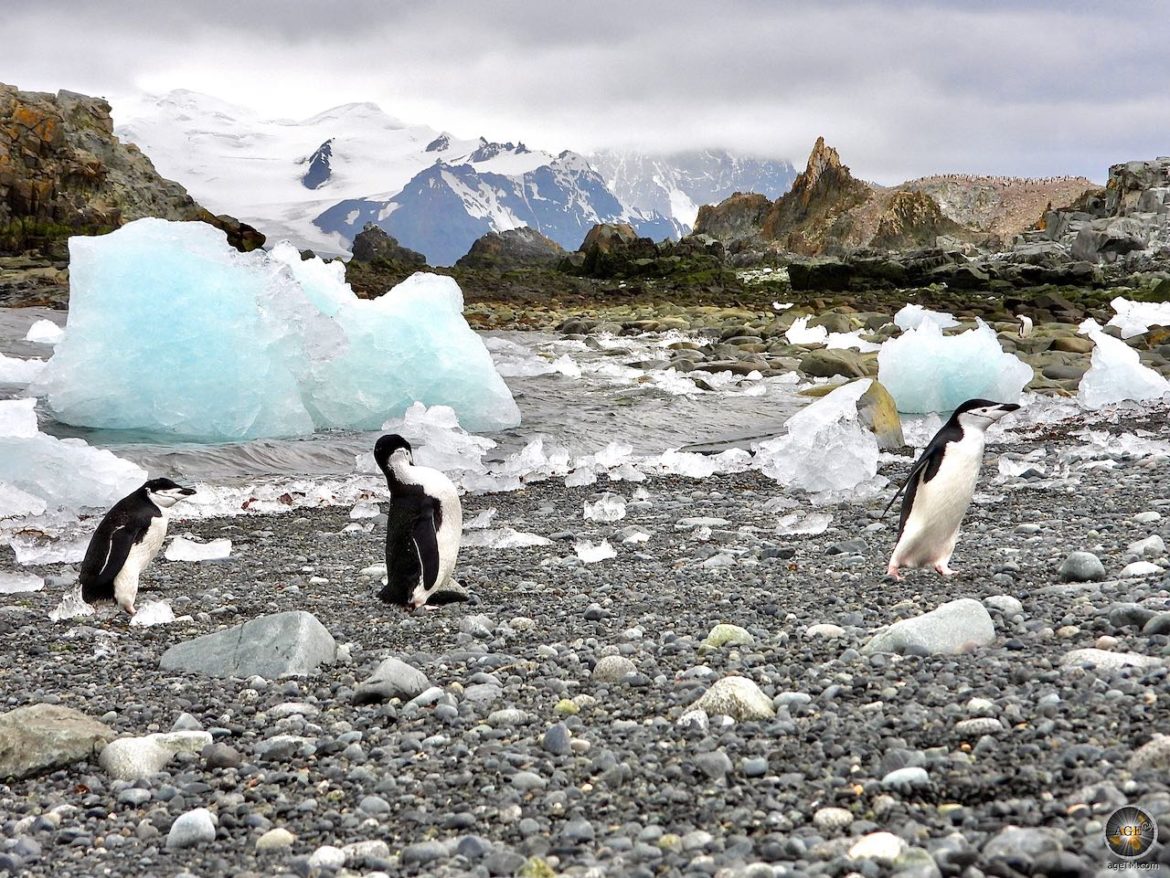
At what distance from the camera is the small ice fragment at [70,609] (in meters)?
4.48

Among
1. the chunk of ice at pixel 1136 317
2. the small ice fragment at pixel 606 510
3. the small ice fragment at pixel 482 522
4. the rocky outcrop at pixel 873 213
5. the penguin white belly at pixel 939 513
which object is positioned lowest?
the small ice fragment at pixel 482 522

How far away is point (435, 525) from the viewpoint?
4.35m

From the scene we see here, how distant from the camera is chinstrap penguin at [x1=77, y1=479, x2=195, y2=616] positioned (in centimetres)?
453

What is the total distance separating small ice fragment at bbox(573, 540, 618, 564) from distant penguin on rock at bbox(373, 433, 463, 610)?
796 mm

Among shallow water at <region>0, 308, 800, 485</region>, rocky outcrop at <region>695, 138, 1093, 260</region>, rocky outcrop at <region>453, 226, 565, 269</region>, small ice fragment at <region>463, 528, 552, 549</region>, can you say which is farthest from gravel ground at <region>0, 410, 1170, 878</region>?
rocky outcrop at <region>695, 138, 1093, 260</region>

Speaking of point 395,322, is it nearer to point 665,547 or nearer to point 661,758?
point 665,547

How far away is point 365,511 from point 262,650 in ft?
12.2

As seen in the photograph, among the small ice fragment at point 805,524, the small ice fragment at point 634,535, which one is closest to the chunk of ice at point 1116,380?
the small ice fragment at point 805,524

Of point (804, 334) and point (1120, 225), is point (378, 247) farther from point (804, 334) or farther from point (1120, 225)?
point (804, 334)

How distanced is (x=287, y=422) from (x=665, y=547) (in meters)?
5.41

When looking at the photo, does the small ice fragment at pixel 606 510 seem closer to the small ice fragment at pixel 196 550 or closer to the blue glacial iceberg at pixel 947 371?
the small ice fragment at pixel 196 550

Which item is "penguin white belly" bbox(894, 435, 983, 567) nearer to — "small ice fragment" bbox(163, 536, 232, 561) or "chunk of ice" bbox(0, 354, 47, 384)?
"small ice fragment" bbox(163, 536, 232, 561)

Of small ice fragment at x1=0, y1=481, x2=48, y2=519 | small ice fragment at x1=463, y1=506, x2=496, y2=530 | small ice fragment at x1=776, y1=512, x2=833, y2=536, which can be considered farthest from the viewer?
small ice fragment at x1=0, y1=481, x2=48, y2=519

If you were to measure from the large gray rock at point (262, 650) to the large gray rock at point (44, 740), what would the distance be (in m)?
0.57
